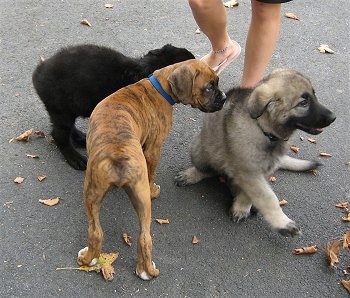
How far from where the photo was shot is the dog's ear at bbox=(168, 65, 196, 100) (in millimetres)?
3535

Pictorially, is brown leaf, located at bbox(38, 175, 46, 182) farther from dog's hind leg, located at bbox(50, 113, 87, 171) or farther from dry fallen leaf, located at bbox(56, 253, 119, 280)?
dry fallen leaf, located at bbox(56, 253, 119, 280)

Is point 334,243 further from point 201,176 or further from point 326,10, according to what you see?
point 326,10

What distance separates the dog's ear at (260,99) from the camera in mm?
3545

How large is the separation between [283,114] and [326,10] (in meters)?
3.84

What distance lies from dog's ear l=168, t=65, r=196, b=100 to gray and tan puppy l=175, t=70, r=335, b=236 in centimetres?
44

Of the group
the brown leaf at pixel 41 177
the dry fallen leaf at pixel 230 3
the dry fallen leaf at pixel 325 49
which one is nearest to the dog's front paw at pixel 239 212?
the brown leaf at pixel 41 177

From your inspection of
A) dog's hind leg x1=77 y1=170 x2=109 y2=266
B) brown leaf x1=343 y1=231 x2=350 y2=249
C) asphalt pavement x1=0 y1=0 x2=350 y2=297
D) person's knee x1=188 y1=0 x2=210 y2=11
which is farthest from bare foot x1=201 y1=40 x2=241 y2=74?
dog's hind leg x1=77 y1=170 x2=109 y2=266

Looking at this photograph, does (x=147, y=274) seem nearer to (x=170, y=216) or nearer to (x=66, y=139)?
(x=170, y=216)

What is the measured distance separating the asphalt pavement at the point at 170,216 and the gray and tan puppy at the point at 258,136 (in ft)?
0.69

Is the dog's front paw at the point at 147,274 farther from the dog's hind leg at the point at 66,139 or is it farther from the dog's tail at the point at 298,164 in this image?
the dog's tail at the point at 298,164

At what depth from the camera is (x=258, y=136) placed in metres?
3.72

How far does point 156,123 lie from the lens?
3.60 m

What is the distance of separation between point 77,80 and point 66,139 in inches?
19.6

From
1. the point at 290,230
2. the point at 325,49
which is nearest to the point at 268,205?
the point at 290,230
